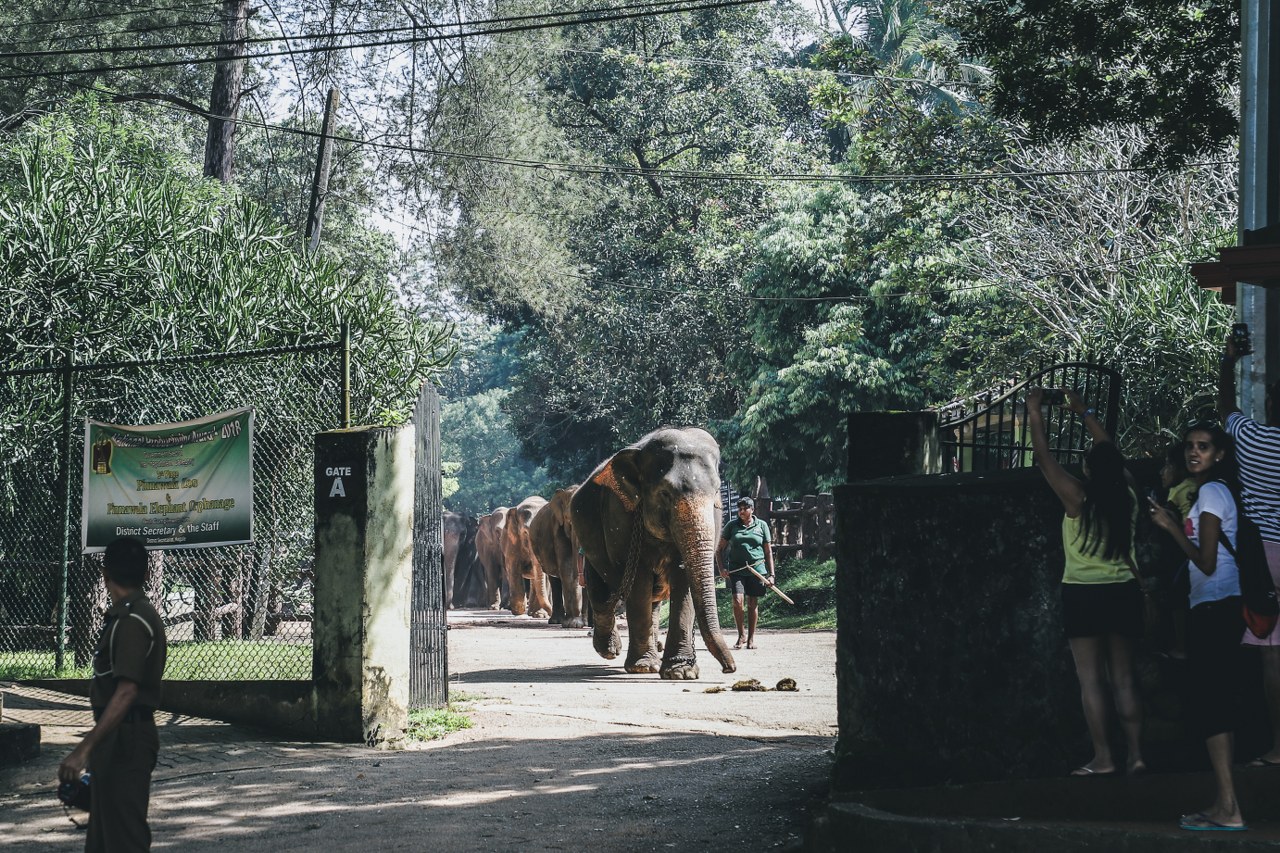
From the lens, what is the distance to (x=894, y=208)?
95.3 ft

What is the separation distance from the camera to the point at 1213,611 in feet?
19.8

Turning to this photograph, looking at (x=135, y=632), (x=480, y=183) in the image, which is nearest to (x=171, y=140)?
(x=480, y=183)

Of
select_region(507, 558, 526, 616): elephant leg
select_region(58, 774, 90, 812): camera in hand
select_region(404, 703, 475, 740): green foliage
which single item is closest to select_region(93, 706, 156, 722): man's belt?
select_region(58, 774, 90, 812): camera in hand

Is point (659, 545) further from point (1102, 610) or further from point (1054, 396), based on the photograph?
point (1102, 610)

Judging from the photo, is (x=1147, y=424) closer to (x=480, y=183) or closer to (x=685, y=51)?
(x=480, y=183)

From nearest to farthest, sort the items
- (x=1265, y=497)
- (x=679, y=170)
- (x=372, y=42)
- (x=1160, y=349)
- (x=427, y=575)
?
(x=1265, y=497)
(x=427, y=575)
(x=1160, y=349)
(x=372, y=42)
(x=679, y=170)

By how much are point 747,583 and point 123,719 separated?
42.5 feet

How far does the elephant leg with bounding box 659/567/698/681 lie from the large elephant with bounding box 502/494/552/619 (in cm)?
1708

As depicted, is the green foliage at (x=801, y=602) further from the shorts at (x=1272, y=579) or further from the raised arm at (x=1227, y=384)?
the shorts at (x=1272, y=579)

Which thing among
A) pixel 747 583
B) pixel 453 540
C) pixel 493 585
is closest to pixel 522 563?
pixel 493 585

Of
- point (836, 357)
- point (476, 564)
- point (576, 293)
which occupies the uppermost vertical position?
point (576, 293)

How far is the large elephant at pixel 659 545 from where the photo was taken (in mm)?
14273

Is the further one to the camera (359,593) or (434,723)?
(434,723)

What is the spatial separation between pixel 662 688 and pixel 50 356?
7580mm
